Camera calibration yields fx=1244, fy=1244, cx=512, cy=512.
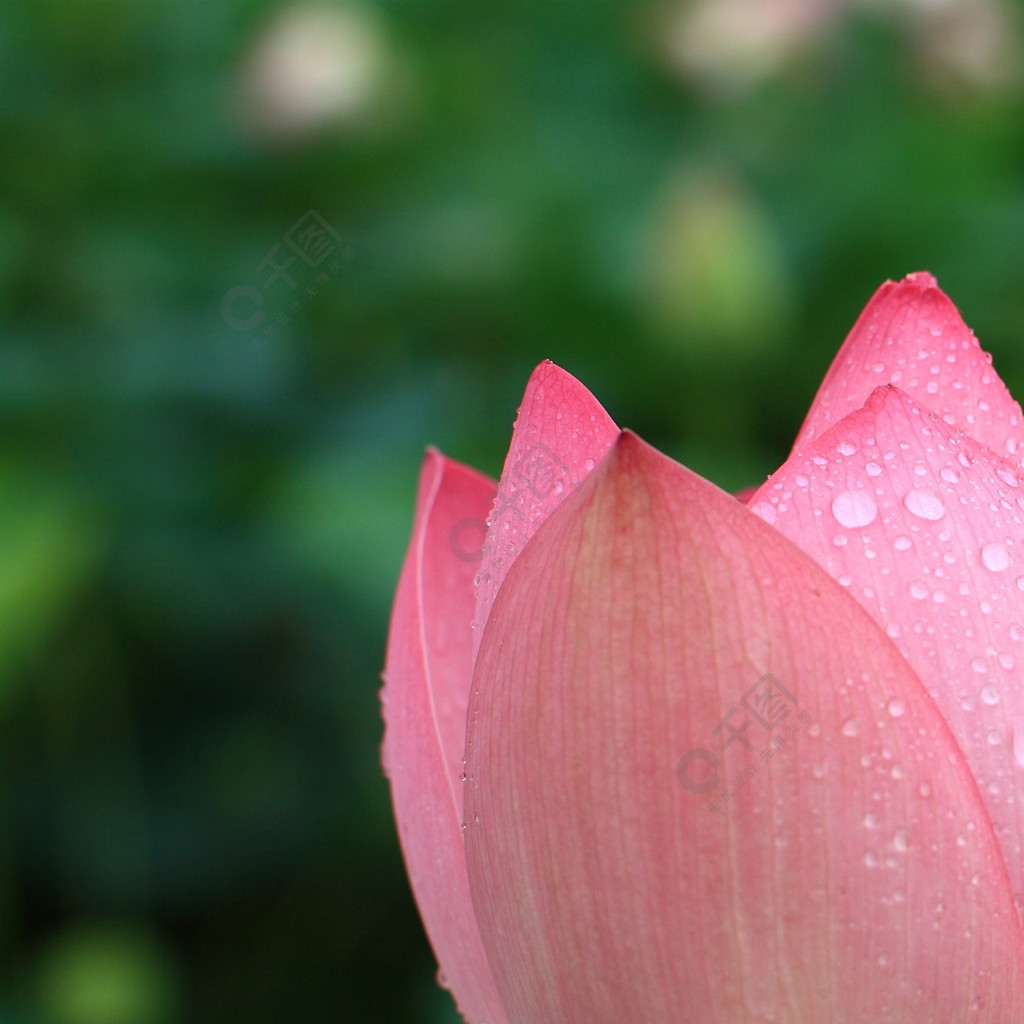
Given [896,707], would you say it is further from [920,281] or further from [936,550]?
[920,281]

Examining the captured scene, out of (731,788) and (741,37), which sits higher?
(741,37)

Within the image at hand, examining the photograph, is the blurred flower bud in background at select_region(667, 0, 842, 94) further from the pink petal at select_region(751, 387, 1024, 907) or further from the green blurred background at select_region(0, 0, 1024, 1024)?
the pink petal at select_region(751, 387, 1024, 907)

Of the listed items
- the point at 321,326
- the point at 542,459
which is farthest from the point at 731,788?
the point at 321,326

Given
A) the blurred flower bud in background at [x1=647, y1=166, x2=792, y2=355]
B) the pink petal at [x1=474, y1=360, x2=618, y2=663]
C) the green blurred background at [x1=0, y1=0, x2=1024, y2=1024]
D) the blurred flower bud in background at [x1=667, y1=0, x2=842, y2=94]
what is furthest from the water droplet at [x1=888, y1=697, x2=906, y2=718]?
the blurred flower bud in background at [x1=667, y1=0, x2=842, y2=94]

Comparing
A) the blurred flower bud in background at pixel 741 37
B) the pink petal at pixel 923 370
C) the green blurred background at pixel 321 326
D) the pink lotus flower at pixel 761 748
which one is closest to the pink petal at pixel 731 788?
the pink lotus flower at pixel 761 748

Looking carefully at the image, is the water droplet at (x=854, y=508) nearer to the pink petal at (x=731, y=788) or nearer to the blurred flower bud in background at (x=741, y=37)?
the pink petal at (x=731, y=788)
